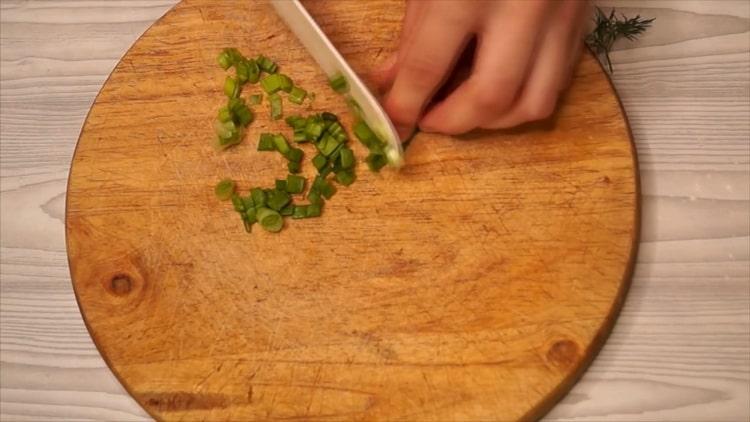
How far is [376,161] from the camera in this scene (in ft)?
3.66

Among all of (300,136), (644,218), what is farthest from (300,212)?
(644,218)

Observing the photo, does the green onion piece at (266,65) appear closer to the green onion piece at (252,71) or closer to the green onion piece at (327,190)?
the green onion piece at (252,71)

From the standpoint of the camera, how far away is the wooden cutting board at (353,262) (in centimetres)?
100

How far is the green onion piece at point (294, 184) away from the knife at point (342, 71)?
13cm

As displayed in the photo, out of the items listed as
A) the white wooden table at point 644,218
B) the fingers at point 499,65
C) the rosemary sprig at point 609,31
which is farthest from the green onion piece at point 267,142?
the rosemary sprig at point 609,31

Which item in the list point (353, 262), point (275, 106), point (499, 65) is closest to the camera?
point (499, 65)

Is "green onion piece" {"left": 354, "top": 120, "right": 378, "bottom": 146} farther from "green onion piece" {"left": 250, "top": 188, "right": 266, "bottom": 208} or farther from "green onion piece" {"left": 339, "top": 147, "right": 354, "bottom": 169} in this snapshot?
"green onion piece" {"left": 250, "top": 188, "right": 266, "bottom": 208}

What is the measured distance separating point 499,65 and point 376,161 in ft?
0.82

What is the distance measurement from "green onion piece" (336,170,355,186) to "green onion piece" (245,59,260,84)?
22 cm

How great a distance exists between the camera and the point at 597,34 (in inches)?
49.2

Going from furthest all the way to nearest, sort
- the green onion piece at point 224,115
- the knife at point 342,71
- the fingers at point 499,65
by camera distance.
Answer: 1. the green onion piece at point 224,115
2. the knife at point 342,71
3. the fingers at point 499,65

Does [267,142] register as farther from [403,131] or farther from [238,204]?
[403,131]

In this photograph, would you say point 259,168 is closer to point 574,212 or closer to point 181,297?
point 181,297

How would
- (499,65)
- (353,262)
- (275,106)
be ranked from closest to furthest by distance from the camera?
(499,65)
(353,262)
(275,106)
